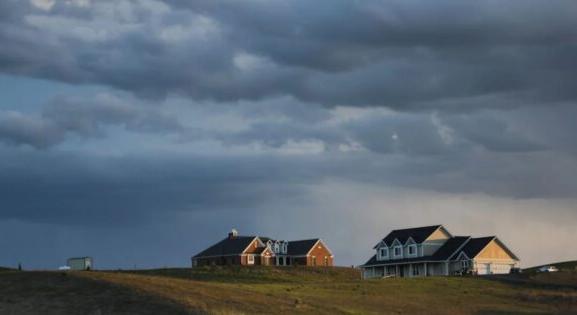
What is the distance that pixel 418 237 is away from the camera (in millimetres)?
140750

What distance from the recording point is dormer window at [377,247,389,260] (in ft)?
480

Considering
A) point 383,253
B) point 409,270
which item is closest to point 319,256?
point 383,253

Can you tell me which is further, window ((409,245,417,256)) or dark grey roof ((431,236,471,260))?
window ((409,245,417,256))

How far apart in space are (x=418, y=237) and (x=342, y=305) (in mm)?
72548

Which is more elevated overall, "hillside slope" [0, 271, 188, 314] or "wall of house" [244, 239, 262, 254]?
"wall of house" [244, 239, 262, 254]

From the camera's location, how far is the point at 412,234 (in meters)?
143

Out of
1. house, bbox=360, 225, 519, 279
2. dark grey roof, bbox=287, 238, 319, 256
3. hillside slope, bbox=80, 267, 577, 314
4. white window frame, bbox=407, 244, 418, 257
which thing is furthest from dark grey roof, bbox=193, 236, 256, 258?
hillside slope, bbox=80, 267, 577, 314

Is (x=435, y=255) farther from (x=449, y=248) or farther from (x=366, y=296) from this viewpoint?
(x=366, y=296)

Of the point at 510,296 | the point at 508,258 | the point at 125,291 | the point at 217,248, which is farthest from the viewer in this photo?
the point at 217,248

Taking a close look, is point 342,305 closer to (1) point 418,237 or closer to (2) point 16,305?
(2) point 16,305

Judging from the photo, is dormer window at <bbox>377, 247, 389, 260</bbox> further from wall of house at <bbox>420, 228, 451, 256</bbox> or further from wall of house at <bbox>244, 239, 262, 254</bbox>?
wall of house at <bbox>244, 239, 262, 254</bbox>

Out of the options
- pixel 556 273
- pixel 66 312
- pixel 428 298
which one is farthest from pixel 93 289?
pixel 556 273

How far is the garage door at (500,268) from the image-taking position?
132 m

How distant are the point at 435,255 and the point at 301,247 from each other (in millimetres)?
38464
